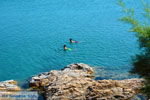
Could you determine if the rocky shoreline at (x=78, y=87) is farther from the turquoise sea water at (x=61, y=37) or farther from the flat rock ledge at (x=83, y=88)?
the turquoise sea water at (x=61, y=37)

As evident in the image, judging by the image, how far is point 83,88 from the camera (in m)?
22.7

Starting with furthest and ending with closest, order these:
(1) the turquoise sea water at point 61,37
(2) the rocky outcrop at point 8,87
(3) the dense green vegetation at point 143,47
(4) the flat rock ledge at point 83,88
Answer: (1) the turquoise sea water at point 61,37 → (2) the rocky outcrop at point 8,87 → (4) the flat rock ledge at point 83,88 → (3) the dense green vegetation at point 143,47

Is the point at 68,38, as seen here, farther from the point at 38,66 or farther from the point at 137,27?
the point at 137,27

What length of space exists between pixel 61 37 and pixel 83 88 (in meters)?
16.1

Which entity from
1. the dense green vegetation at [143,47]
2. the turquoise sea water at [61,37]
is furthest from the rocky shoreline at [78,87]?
the turquoise sea water at [61,37]

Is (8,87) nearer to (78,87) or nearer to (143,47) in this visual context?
(78,87)

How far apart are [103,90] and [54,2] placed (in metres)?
32.5

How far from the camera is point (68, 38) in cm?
3772

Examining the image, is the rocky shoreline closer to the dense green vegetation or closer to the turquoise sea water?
the dense green vegetation

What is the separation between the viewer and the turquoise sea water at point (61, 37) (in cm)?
3137

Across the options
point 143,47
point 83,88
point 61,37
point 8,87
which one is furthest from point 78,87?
point 61,37

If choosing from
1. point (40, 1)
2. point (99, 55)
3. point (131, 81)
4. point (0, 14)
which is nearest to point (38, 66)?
point (99, 55)

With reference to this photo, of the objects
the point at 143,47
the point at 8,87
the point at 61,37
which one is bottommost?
the point at 8,87

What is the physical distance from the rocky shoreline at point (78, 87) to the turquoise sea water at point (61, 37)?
3.38 meters
